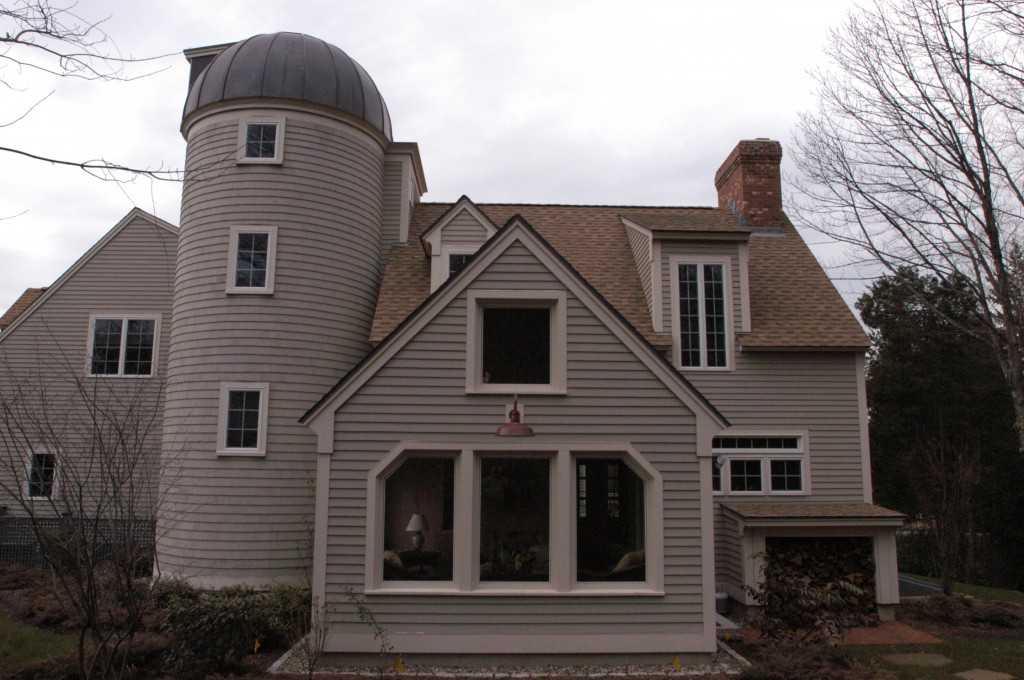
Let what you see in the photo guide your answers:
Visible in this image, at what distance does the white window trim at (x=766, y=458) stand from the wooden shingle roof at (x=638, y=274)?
5.60ft

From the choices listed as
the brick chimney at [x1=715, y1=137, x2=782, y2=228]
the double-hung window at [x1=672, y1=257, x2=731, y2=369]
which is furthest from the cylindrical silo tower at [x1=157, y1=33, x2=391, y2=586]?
the brick chimney at [x1=715, y1=137, x2=782, y2=228]

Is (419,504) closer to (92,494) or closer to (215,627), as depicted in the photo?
(215,627)

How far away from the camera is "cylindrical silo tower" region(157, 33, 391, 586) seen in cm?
1262

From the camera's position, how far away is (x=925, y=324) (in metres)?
31.0

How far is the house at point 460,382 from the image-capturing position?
9.19m

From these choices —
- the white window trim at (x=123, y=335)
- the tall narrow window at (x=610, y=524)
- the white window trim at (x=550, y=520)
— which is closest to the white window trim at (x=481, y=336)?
the white window trim at (x=550, y=520)

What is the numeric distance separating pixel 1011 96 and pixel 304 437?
14.6 meters

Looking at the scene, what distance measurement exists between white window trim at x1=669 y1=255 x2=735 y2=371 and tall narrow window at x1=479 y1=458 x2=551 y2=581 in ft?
14.2

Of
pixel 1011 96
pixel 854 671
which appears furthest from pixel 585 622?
pixel 1011 96

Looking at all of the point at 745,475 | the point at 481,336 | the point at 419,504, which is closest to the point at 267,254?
the point at 419,504

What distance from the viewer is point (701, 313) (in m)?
14.0

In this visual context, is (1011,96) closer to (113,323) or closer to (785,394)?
(785,394)

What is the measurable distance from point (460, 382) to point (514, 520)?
8.50 feet

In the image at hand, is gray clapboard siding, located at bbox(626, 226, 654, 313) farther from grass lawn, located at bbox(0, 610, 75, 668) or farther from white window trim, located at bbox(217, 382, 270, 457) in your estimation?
grass lawn, located at bbox(0, 610, 75, 668)
